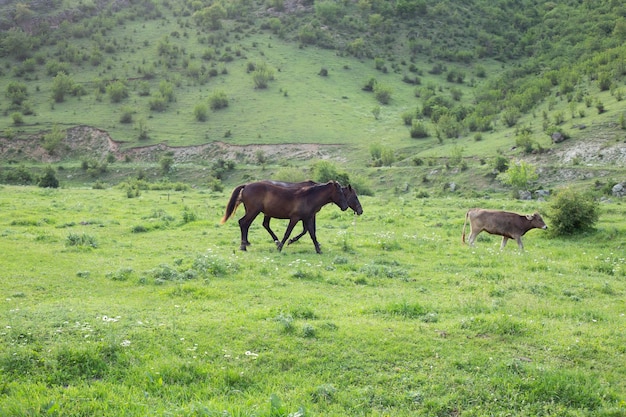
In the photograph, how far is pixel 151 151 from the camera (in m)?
71.3

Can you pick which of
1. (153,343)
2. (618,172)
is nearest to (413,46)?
(618,172)

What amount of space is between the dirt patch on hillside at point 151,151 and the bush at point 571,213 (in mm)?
45748

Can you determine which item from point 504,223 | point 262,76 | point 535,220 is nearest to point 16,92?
point 262,76

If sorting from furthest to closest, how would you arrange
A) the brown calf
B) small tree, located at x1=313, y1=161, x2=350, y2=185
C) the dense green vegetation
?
small tree, located at x1=313, y1=161, x2=350, y2=185
the brown calf
the dense green vegetation

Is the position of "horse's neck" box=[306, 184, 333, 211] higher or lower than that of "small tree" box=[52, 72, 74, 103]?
lower

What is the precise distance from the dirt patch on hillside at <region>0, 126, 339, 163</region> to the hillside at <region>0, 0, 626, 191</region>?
0.24m

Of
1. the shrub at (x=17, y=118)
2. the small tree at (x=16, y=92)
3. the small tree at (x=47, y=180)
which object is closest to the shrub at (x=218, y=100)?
the shrub at (x=17, y=118)

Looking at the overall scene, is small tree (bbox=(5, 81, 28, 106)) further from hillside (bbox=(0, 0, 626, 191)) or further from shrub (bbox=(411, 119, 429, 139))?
shrub (bbox=(411, 119, 429, 139))

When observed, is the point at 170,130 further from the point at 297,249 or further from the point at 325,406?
the point at 325,406

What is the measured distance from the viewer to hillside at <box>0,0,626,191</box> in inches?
2301

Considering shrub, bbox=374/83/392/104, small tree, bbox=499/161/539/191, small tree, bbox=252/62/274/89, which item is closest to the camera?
small tree, bbox=499/161/539/191

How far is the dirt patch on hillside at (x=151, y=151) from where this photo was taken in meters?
68.9

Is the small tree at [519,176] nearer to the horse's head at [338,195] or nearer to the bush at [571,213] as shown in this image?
the bush at [571,213]

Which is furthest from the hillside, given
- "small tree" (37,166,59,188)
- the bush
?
the bush
